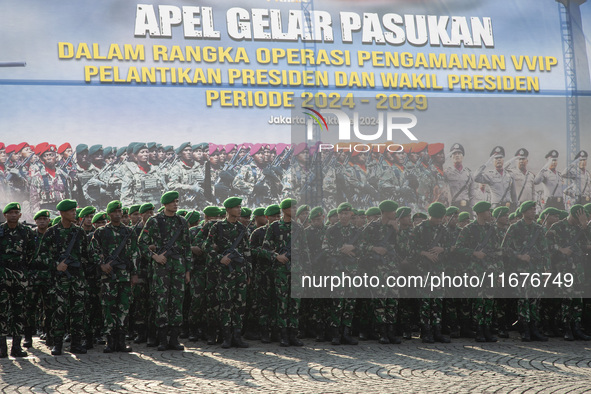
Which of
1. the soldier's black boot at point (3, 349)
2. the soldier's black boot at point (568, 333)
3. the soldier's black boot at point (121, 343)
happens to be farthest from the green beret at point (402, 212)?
the soldier's black boot at point (3, 349)

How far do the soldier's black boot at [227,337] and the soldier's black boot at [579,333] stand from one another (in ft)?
14.6

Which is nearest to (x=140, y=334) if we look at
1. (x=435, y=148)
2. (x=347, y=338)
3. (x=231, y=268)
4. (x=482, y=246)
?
(x=231, y=268)

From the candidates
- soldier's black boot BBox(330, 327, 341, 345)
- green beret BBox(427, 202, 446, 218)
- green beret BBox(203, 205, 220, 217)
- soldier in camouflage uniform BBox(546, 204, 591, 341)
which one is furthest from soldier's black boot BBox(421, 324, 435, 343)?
green beret BBox(203, 205, 220, 217)

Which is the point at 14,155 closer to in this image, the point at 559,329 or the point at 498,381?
the point at 559,329

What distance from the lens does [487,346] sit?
8375 millimetres

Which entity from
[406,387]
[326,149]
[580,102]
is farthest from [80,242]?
[326,149]

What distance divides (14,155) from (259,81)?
7.89 m

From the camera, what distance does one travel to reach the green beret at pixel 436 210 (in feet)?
30.2

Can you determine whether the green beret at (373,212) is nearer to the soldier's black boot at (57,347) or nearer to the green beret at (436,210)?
the green beret at (436,210)

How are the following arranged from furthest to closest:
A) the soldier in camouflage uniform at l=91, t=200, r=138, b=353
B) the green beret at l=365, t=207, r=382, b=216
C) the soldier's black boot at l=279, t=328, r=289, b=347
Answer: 1. the green beret at l=365, t=207, r=382, b=216
2. the soldier's black boot at l=279, t=328, r=289, b=347
3. the soldier in camouflage uniform at l=91, t=200, r=138, b=353

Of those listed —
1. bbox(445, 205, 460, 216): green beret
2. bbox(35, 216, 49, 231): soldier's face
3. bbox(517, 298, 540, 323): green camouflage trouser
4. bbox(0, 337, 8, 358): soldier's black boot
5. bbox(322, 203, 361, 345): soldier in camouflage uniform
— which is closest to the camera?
bbox(0, 337, 8, 358): soldier's black boot

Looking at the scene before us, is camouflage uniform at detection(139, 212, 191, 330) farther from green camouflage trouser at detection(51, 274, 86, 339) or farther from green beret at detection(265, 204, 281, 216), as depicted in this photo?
green beret at detection(265, 204, 281, 216)

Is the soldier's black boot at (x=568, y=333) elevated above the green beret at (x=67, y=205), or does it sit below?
below

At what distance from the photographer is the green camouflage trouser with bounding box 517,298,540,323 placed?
8.89 meters
